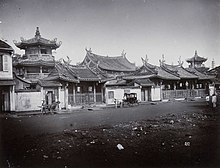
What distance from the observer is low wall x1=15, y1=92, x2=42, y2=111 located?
563 cm

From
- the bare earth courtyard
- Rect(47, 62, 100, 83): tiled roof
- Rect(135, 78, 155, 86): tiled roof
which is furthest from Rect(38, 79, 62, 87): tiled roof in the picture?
Rect(135, 78, 155, 86): tiled roof

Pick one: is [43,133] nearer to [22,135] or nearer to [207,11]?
[22,135]

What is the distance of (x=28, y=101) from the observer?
569cm

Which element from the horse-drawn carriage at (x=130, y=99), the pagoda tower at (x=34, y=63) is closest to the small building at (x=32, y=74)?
the pagoda tower at (x=34, y=63)

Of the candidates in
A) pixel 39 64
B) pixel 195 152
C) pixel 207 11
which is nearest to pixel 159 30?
pixel 207 11

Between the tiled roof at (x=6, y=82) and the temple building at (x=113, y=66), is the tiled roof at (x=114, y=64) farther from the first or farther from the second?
the tiled roof at (x=6, y=82)

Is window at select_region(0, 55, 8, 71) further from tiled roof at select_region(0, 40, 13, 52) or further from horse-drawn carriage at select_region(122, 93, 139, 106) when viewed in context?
horse-drawn carriage at select_region(122, 93, 139, 106)

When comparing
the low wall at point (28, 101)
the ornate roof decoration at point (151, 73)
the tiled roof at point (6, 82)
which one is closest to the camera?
the tiled roof at point (6, 82)

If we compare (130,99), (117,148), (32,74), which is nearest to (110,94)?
(130,99)

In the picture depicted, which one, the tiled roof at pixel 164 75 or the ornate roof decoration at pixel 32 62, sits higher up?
the ornate roof decoration at pixel 32 62

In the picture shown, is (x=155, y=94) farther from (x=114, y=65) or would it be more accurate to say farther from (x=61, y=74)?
(x=61, y=74)

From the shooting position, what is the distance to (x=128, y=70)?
1107cm

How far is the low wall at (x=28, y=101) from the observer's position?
5629 millimetres

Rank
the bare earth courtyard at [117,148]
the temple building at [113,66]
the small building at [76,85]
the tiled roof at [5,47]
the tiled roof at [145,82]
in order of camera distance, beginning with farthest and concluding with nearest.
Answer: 1. the temple building at [113,66]
2. the tiled roof at [145,82]
3. the small building at [76,85]
4. the tiled roof at [5,47]
5. the bare earth courtyard at [117,148]
